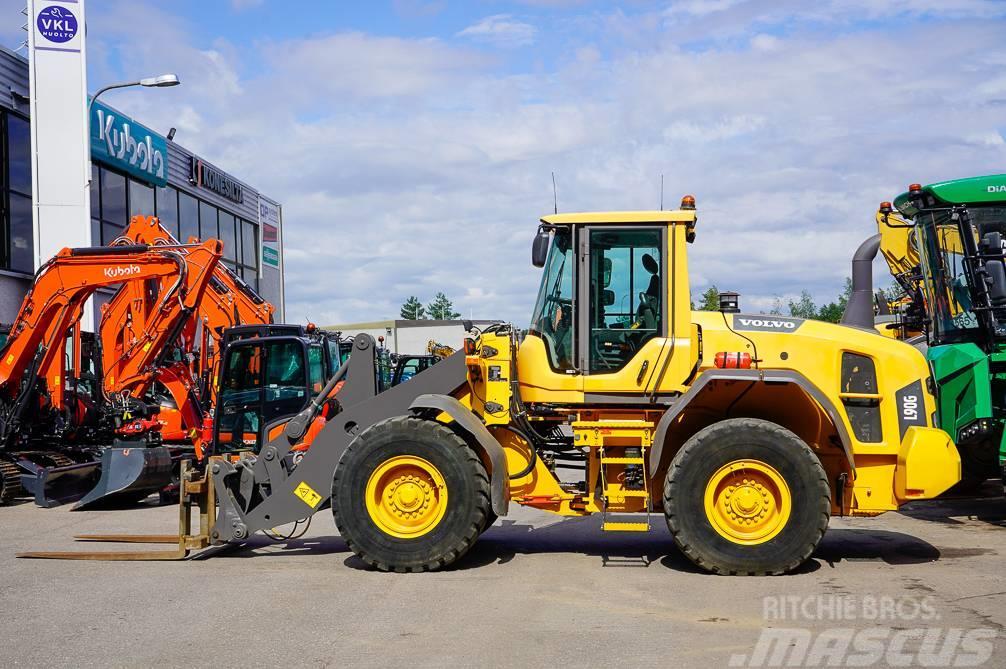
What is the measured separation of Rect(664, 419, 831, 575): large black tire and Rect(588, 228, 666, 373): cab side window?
105 cm

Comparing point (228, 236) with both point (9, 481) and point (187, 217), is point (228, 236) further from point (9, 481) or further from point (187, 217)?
point (9, 481)

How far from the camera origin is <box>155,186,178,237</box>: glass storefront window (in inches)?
1174

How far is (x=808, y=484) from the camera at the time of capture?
324 inches

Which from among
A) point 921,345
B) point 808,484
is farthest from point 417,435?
point 921,345

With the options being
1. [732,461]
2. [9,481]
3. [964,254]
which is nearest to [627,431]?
[732,461]

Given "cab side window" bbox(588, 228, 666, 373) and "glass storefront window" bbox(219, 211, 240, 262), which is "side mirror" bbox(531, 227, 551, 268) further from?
"glass storefront window" bbox(219, 211, 240, 262)

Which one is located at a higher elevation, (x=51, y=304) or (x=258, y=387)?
(x=51, y=304)

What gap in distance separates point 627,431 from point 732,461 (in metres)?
0.93

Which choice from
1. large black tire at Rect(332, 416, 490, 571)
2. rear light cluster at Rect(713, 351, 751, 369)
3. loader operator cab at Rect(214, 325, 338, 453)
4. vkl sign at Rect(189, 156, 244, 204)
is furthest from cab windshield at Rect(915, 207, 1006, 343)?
vkl sign at Rect(189, 156, 244, 204)

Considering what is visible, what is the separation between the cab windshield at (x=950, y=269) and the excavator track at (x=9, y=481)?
39.1ft

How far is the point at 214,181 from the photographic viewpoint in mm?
34219

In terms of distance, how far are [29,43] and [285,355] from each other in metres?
11.9

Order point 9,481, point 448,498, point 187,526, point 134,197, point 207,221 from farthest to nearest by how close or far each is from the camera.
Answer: point 207,221 → point 134,197 → point 9,481 → point 187,526 → point 448,498

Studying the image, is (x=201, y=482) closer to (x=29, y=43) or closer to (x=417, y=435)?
(x=417, y=435)
